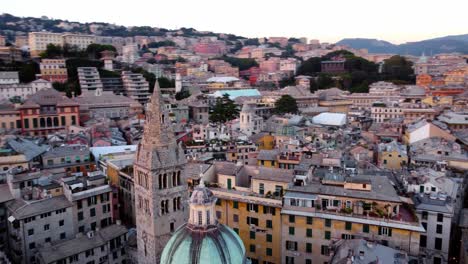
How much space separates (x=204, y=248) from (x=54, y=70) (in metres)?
111

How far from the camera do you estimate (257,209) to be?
1529 inches

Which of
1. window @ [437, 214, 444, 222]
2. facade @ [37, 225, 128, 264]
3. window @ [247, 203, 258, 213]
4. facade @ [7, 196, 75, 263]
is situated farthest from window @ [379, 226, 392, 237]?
Answer: facade @ [7, 196, 75, 263]

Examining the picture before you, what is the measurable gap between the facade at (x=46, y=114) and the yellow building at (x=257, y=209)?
55024mm

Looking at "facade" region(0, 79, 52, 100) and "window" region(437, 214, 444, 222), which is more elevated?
"facade" region(0, 79, 52, 100)

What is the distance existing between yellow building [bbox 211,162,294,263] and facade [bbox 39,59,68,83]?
94770 mm

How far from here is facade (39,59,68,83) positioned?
382 feet

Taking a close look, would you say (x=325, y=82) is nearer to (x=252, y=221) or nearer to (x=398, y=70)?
(x=398, y=70)

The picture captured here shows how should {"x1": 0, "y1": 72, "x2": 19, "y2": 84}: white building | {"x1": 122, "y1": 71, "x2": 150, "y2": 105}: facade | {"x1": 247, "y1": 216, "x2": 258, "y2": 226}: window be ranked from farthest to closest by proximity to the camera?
{"x1": 122, "y1": 71, "x2": 150, "y2": 105}: facade → {"x1": 0, "y1": 72, "x2": 19, "y2": 84}: white building → {"x1": 247, "y1": 216, "x2": 258, "y2": 226}: window

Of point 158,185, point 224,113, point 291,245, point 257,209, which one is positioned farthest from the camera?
point 224,113

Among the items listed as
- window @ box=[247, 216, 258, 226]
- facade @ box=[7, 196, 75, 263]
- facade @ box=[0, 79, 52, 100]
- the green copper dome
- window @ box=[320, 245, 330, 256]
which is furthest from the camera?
facade @ box=[0, 79, 52, 100]

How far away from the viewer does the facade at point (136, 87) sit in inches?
4742

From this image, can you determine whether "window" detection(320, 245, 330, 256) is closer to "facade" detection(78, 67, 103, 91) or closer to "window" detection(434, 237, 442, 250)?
"window" detection(434, 237, 442, 250)

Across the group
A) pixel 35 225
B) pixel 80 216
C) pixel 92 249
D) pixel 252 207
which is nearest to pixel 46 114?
pixel 80 216

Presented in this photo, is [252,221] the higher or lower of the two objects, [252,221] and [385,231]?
the lower
